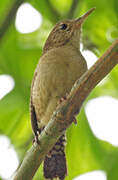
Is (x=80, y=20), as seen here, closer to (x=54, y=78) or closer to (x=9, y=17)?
(x=9, y=17)

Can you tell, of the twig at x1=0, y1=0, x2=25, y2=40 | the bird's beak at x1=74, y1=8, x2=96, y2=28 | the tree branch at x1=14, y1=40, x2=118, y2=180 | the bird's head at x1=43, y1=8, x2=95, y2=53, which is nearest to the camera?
the tree branch at x1=14, y1=40, x2=118, y2=180

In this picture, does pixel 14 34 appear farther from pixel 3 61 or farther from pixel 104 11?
pixel 104 11

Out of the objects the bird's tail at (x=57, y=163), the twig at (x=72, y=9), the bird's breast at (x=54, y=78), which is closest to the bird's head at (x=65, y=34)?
the twig at (x=72, y=9)

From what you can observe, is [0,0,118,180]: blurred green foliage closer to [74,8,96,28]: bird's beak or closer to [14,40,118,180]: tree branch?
[74,8,96,28]: bird's beak

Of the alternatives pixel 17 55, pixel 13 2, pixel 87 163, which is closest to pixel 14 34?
pixel 17 55

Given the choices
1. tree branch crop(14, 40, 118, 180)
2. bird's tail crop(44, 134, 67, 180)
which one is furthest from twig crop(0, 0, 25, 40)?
tree branch crop(14, 40, 118, 180)

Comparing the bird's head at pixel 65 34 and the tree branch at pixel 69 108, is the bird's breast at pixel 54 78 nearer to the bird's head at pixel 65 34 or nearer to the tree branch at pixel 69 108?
the bird's head at pixel 65 34
